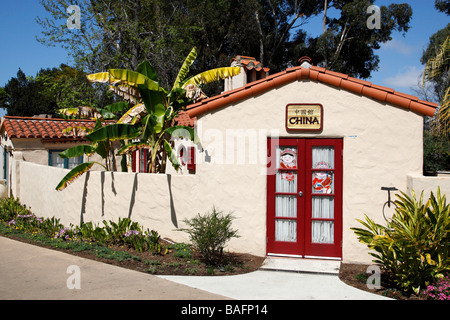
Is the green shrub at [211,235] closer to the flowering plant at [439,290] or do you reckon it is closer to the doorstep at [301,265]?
the doorstep at [301,265]

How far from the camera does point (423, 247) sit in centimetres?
645

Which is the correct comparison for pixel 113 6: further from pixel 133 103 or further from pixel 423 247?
pixel 423 247

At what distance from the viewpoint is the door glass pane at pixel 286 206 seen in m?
8.60

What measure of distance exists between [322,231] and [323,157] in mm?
1435

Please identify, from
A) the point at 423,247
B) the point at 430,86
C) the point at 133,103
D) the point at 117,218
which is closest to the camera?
the point at 423,247

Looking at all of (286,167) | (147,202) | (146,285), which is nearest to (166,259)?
(146,285)

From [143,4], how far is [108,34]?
290 cm

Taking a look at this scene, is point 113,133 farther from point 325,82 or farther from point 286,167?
point 325,82

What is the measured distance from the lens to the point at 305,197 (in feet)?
27.9

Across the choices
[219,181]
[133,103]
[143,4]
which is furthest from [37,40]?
[219,181]

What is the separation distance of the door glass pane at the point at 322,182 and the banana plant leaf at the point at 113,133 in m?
4.16

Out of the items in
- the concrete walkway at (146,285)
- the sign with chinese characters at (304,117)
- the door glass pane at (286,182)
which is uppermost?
the sign with chinese characters at (304,117)

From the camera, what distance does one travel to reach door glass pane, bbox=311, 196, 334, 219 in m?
8.43

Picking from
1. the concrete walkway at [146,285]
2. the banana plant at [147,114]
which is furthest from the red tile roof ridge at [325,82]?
the concrete walkway at [146,285]
